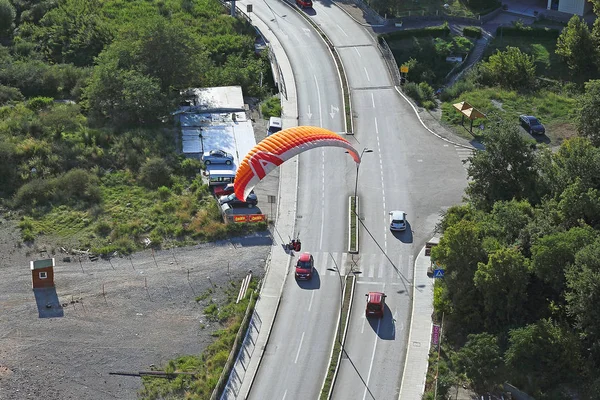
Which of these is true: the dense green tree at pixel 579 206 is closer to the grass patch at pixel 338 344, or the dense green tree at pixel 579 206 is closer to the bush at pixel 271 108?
the grass patch at pixel 338 344

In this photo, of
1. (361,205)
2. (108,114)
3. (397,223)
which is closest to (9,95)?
(108,114)

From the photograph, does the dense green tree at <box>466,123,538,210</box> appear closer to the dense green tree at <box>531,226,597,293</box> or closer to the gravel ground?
the dense green tree at <box>531,226,597,293</box>

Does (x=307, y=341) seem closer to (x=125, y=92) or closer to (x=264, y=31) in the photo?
(x=125, y=92)

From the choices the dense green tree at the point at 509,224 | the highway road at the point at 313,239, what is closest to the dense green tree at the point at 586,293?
the dense green tree at the point at 509,224

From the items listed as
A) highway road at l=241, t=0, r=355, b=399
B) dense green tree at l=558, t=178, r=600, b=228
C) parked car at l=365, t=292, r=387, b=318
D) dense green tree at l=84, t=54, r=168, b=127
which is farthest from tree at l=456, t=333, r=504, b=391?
dense green tree at l=84, t=54, r=168, b=127

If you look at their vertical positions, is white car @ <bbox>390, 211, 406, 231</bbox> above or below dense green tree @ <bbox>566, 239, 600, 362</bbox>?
below

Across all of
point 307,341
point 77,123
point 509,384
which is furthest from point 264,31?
point 509,384
